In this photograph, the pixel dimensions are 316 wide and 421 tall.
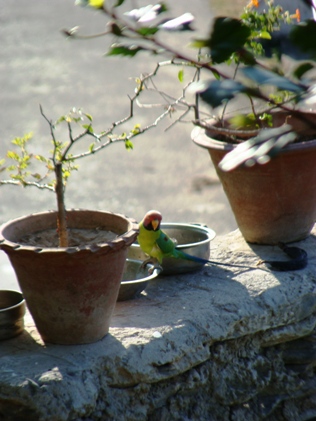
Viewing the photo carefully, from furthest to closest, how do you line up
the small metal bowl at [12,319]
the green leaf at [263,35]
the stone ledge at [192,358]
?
the green leaf at [263,35]
the small metal bowl at [12,319]
the stone ledge at [192,358]

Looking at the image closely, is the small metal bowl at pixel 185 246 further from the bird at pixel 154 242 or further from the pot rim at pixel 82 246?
the pot rim at pixel 82 246

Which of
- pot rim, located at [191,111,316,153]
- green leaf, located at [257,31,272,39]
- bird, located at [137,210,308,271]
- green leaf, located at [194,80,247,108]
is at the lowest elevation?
bird, located at [137,210,308,271]

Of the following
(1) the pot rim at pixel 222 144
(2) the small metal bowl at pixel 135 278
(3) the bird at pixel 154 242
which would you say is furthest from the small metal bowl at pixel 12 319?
(1) the pot rim at pixel 222 144

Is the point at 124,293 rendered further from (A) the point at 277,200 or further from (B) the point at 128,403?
(A) the point at 277,200

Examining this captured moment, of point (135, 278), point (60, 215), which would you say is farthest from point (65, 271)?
point (135, 278)

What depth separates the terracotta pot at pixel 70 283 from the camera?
A: 2.31 meters

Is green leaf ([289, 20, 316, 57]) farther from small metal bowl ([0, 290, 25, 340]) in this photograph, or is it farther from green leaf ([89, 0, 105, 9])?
small metal bowl ([0, 290, 25, 340])

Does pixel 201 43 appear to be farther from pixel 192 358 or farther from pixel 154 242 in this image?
pixel 154 242

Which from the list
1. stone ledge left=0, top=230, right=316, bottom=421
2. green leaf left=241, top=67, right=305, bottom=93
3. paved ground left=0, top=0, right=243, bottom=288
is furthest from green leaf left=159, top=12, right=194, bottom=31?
paved ground left=0, top=0, right=243, bottom=288

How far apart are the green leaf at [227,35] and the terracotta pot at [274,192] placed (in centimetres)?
239

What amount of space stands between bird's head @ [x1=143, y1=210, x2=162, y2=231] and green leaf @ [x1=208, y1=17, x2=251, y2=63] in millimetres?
2130

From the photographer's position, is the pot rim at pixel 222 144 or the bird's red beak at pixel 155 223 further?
the pot rim at pixel 222 144

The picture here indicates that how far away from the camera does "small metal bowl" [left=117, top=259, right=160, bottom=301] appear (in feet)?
9.23

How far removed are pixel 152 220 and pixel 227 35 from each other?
7.10ft
